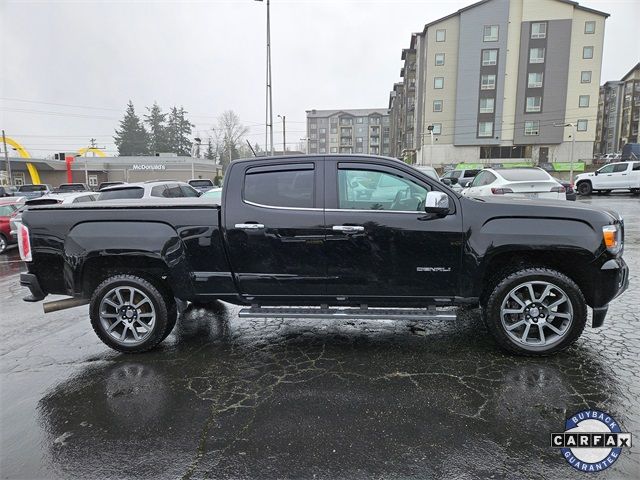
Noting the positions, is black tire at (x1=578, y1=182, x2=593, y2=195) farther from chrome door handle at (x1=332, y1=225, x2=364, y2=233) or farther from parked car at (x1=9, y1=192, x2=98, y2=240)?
chrome door handle at (x1=332, y1=225, x2=364, y2=233)

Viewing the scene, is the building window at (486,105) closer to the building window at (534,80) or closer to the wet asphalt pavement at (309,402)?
the building window at (534,80)

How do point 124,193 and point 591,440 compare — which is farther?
point 124,193

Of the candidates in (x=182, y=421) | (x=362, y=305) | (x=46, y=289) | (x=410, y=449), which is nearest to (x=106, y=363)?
(x=46, y=289)

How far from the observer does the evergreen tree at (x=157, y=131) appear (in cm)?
8594

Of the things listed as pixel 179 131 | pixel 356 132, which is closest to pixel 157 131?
pixel 179 131

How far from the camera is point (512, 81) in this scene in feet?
162

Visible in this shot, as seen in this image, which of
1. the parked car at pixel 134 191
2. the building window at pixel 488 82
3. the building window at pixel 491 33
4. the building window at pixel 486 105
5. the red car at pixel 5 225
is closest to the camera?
the parked car at pixel 134 191

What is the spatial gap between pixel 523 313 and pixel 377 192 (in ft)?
5.91

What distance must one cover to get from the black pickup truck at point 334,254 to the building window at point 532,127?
2066 inches

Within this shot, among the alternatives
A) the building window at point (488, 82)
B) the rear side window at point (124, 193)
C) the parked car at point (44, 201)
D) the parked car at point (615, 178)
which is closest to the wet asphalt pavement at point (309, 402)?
the rear side window at point (124, 193)

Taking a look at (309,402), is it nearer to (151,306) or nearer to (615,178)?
(151,306)

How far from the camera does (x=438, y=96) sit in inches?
2012

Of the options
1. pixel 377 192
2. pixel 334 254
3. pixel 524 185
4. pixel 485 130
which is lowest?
pixel 334 254

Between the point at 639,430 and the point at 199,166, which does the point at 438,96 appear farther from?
the point at 639,430
